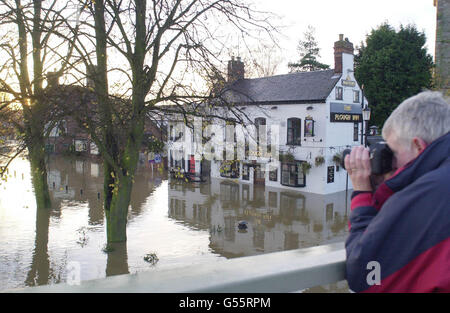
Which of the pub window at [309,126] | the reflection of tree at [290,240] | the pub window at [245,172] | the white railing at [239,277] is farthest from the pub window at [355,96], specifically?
the white railing at [239,277]

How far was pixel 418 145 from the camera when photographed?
154cm

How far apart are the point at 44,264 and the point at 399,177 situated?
43.9 ft

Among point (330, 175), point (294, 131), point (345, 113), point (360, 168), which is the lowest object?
point (330, 175)

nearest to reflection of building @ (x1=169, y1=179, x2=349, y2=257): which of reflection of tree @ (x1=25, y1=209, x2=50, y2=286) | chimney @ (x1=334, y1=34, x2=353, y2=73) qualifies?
reflection of tree @ (x1=25, y1=209, x2=50, y2=286)

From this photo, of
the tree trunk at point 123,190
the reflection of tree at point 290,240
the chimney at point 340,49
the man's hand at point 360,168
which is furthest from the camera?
the chimney at point 340,49

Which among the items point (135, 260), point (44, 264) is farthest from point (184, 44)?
point (44, 264)

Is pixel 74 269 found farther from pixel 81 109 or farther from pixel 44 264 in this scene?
pixel 44 264

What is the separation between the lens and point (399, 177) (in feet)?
4.76

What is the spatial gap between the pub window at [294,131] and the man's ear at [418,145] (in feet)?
86.6

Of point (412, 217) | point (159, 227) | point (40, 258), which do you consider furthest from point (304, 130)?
point (412, 217)

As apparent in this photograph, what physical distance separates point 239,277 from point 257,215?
1953 centimetres

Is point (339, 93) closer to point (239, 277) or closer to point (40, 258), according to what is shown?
point (40, 258)

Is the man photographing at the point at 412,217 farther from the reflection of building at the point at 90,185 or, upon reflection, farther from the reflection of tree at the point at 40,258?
the reflection of building at the point at 90,185

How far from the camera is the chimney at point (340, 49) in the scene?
85.0ft
